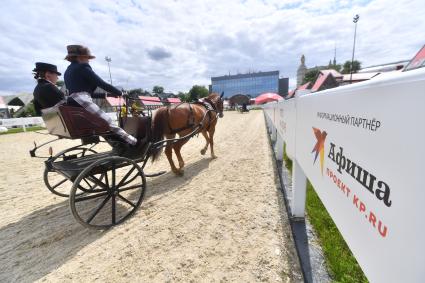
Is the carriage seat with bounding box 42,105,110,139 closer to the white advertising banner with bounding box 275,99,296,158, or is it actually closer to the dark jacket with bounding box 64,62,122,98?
the dark jacket with bounding box 64,62,122,98

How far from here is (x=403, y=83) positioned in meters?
0.76

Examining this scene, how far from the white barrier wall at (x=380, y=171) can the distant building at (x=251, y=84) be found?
112227 millimetres

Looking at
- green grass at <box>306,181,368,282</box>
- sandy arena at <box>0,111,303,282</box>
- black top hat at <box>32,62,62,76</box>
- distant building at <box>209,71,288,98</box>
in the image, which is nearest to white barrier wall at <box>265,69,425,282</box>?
green grass at <box>306,181,368,282</box>

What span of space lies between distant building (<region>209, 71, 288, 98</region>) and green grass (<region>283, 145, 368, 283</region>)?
110871mm

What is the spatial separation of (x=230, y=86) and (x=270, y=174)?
121 meters

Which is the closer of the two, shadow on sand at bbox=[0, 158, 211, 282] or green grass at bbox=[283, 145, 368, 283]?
green grass at bbox=[283, 145, 368, 283]

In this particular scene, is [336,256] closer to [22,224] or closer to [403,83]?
[403,83]

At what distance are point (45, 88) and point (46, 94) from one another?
0.27ft

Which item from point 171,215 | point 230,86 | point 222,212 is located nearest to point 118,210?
point 171,215

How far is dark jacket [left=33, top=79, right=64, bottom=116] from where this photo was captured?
3.01 metres

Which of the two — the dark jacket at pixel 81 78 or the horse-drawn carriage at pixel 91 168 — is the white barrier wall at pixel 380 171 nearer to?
the horse-drawn carriage at pixel 91 168

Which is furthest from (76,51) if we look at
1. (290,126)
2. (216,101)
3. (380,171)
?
(216,101)

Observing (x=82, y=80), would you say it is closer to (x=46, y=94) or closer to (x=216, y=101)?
(x=46, y=94)

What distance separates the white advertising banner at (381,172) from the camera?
0.71 meters
